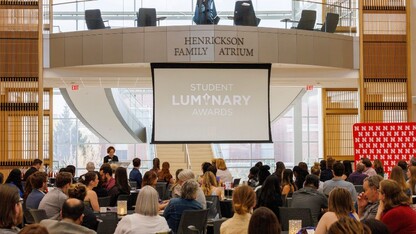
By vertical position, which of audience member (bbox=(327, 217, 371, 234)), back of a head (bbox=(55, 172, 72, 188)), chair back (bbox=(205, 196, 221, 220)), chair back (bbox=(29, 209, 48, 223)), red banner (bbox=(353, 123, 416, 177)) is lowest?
chair back (bbox=(205, 196, 221, 220))

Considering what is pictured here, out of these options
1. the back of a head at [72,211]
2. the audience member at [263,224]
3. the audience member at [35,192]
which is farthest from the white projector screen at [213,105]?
the audience member at [263,224]

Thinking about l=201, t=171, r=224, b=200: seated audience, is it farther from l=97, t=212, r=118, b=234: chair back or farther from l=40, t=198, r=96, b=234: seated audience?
l=40, t=198, r=96, b=234: seated audience

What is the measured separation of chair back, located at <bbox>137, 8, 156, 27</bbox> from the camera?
65.1ft

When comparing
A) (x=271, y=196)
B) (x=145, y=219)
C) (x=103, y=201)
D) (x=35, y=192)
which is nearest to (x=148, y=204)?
(x=145, y=219)

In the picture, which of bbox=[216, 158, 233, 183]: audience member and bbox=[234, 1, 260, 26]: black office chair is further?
bbox=[234, 1, 260, 26]: black office chair

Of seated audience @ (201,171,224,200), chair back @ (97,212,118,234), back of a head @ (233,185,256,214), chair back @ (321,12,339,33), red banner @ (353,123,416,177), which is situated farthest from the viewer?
chair back @ (321,12,339,33)

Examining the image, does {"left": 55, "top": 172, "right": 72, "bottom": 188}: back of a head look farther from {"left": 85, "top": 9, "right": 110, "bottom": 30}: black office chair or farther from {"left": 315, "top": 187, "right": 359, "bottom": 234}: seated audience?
{"left": 85, "top": 9, "right": 110, "bottom": 30}: black office chair

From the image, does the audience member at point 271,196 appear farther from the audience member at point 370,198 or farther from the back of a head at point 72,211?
the back of a head at point 72,211

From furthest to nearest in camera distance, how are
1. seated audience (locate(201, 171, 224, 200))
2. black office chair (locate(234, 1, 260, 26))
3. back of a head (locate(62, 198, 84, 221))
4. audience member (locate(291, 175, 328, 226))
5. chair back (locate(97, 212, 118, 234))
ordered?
black office chair (locate(234, 1, 260, 26)) < seated audience (locate(201, 171, 224, 200)) < audience member (locate(291, 175, 328, 226)) < chair back (locate(97, 212, 118, 234)) < back of a head (locate(62, 198, 84, 221))

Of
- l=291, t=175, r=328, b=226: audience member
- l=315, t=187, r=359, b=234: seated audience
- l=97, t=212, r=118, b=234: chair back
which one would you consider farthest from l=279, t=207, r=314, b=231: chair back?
l=315, t=187, r=359, b=234: seated audience

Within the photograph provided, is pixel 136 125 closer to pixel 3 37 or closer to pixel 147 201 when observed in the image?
pixel 3 37

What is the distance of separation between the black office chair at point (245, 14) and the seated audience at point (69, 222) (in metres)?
13.5

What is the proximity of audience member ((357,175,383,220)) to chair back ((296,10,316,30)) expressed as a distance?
39.4ft

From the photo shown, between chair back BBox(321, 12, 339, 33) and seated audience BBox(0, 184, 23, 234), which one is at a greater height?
chair back BBox(321, 12, 339, 33)
